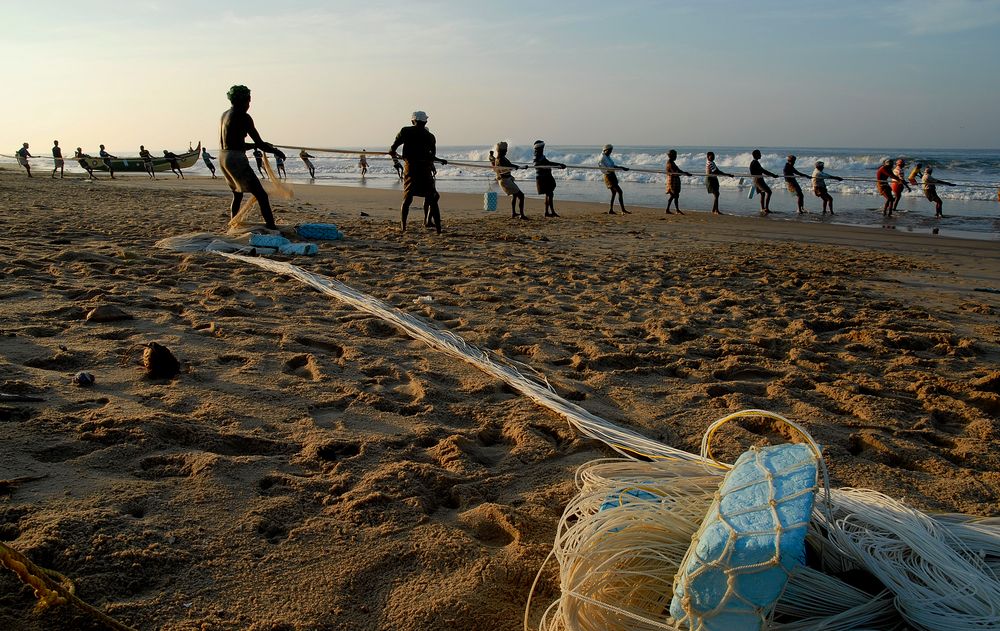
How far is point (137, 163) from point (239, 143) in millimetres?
25259

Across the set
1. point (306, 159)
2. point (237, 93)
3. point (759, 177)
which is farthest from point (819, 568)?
point (306, 159)

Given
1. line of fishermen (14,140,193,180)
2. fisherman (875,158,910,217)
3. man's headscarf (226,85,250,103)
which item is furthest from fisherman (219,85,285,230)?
line of fishermen (14,140,193,180)

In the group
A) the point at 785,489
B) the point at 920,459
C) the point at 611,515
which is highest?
the point at 785,489

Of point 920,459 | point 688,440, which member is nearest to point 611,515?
point 688,440

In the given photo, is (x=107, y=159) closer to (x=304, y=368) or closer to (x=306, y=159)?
(x=306, y=159)

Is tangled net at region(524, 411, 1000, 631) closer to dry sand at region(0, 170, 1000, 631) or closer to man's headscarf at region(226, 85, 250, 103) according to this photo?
dry sand at region(0, 170, 1000, 631)

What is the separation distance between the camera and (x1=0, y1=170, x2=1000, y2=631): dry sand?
1854 millimetres

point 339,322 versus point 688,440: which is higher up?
point 339,322

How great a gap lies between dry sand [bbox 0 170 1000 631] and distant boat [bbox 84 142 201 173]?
24836mm

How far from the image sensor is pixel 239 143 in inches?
302

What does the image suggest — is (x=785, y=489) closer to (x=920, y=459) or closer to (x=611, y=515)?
(x=611, y=515)

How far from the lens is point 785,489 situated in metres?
1.43

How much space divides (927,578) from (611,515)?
77 centimetres

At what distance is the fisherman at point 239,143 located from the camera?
7.43 m
